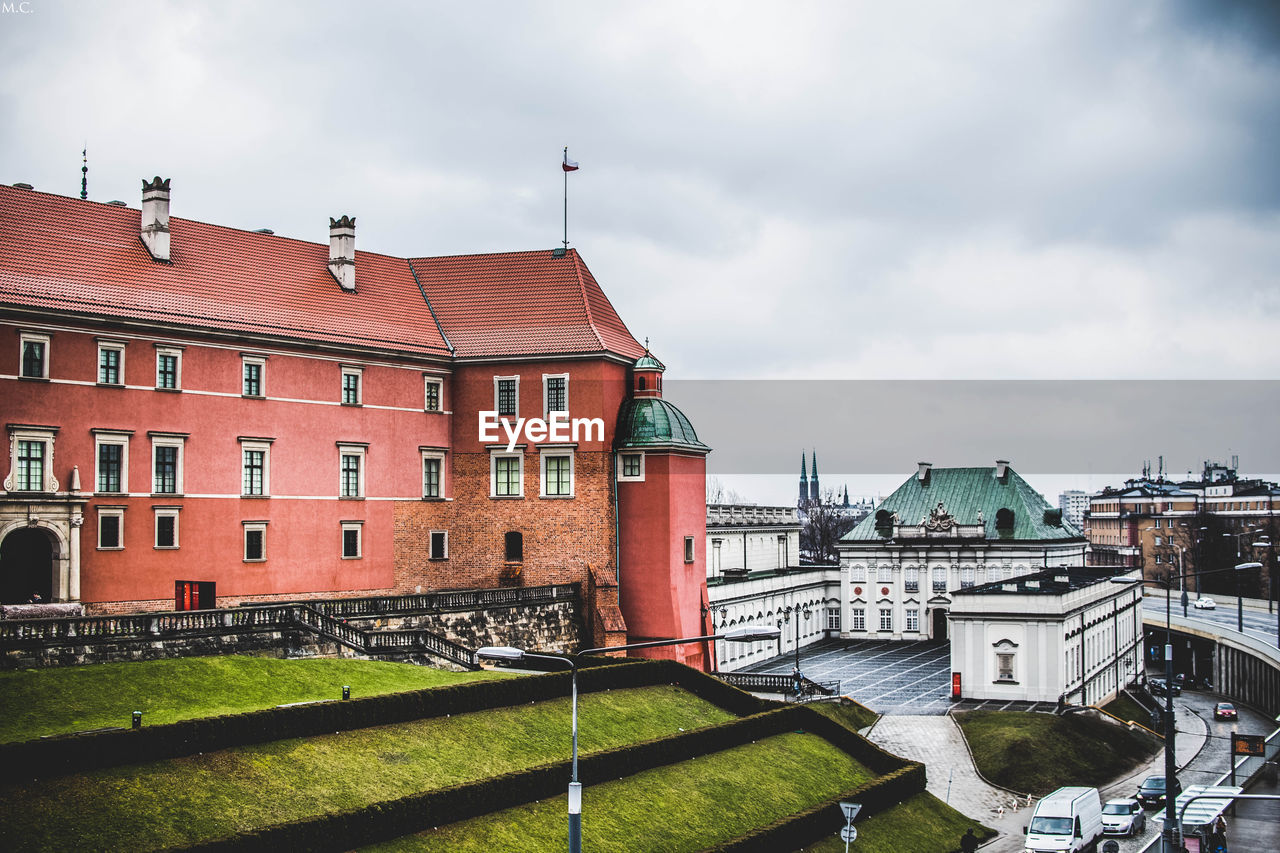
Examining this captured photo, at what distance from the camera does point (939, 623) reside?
4028 inches

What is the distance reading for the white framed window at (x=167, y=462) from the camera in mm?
50812

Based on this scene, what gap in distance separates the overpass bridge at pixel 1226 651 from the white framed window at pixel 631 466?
38124 millimetres

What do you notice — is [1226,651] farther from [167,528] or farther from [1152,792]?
[167,528]

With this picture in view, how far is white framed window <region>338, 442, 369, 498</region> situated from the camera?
5706 cm

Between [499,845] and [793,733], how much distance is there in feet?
62.5

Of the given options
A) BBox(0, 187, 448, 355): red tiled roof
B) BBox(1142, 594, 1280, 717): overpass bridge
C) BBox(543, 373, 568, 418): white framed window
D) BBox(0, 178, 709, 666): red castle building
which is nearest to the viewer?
BBox(0, 178, 709, 666): red castle building

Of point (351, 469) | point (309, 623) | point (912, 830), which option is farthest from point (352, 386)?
point (912, 830)

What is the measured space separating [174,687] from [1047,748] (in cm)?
4106

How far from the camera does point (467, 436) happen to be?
201 ft

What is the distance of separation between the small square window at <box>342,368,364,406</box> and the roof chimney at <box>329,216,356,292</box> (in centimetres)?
462

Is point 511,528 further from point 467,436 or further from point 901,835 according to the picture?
point 901,835

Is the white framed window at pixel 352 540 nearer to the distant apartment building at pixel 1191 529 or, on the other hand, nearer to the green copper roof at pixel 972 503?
the green copper roof at pixel 972 503

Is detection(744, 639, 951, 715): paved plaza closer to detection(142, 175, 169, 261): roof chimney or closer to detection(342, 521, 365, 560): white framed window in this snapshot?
detection(342, 521, 365, 560): white framed window

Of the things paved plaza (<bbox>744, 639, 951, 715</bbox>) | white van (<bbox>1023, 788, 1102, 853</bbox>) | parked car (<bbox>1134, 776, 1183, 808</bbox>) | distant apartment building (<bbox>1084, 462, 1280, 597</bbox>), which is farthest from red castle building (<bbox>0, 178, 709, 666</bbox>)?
distant apartment building (<bbox>1084, 462, 1280, 597</bbox>)
